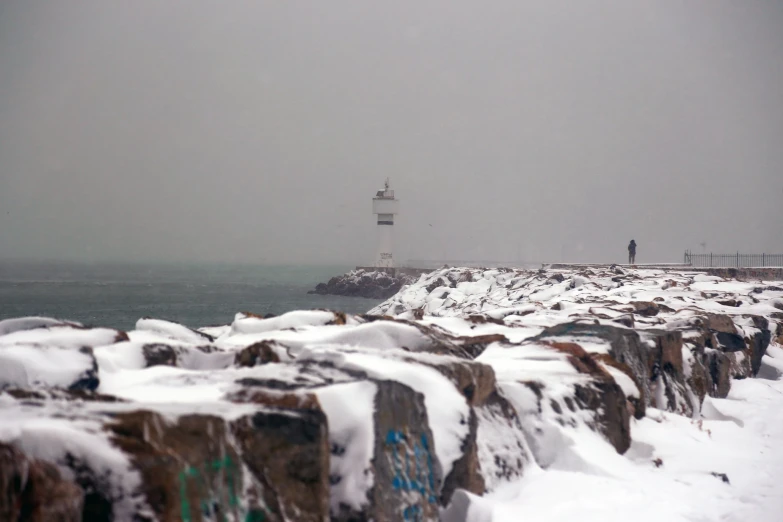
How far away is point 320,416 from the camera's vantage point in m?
2.62

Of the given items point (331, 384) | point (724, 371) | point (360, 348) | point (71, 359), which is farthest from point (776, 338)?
point (71, 359)

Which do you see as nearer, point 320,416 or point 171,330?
point 320,416

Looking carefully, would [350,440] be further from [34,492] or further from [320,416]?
[34,492]

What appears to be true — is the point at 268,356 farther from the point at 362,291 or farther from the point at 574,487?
the point at 362,291

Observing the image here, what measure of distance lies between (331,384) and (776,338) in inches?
368

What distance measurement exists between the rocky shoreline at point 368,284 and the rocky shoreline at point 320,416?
143ft

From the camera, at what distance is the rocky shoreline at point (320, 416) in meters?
2.13

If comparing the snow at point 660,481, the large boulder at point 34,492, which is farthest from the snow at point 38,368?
the snow at point 660,481

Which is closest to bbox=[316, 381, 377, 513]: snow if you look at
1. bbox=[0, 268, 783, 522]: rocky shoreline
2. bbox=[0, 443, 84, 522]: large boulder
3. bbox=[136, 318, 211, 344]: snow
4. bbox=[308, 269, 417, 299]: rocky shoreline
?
bbox=[0, 268, 783, 522]: rocky shoreline

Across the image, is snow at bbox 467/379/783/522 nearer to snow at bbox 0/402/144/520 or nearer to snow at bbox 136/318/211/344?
snow at bbox 0/402/144/520

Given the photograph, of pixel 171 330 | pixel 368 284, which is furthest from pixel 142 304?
pixel 171 330

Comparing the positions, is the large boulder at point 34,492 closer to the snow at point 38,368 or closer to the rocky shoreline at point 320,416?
the rocky shoreline at point 320,416

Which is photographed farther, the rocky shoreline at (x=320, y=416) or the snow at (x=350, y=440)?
the snow at (x=350, y=440)

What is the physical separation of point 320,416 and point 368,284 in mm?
50172
